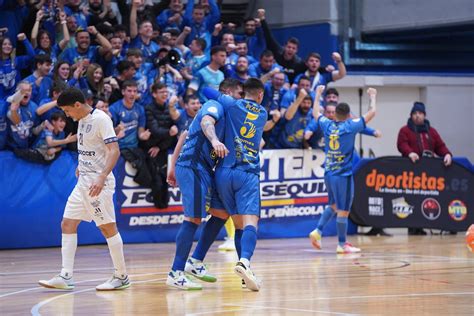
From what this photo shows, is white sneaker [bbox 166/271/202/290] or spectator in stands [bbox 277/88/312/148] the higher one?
spectator in stands [bbox 277/88/312/148]

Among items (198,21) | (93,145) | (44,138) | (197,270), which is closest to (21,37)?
(44,138)

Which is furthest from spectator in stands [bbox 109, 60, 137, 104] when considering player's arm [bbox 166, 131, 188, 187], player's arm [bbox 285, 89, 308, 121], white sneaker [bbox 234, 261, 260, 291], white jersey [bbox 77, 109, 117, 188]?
white sneaker [bbox 234, 261, 260, 291]

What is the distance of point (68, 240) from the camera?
33.4 ft

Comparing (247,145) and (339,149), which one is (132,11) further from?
(247,145)

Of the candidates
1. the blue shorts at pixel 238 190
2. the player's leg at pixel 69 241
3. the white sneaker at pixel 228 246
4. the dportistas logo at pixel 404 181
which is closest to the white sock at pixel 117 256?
the player's leg at pixel 69 241

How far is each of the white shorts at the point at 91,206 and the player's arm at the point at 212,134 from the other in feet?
3.87

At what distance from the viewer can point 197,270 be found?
35.2 feet

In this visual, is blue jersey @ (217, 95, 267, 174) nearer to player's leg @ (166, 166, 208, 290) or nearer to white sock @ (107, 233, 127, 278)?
player's leg @ (166, 166, 208, 290)

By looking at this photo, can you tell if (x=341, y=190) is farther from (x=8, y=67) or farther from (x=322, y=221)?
(x=8, y=67)

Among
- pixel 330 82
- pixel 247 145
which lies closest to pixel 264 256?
pixel 247 145

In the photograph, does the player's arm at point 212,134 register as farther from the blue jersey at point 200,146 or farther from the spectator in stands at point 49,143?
the spectator in stands at point 49,143

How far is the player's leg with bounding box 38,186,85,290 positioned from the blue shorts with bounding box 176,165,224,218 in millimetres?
1032

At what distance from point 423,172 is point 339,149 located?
5227 millimetres

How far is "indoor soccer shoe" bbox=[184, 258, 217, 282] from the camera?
1070 cm
